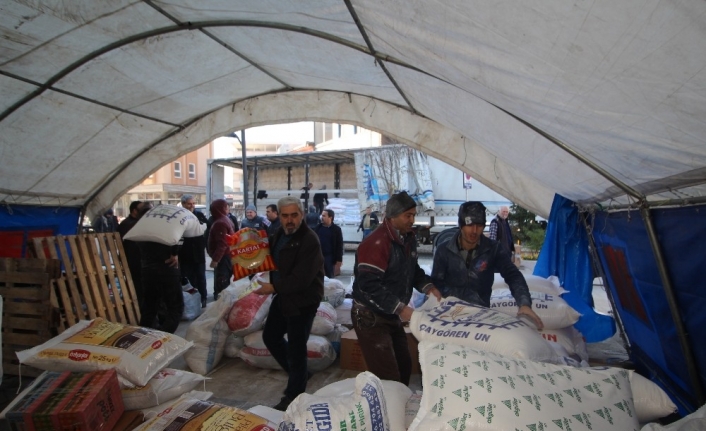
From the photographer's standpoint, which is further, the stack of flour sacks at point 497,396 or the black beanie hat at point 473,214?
the black beanie hat at point 473,214

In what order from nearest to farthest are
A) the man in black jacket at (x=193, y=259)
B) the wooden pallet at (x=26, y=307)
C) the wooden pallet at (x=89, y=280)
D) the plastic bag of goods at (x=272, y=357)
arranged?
the wooden pallet at (x=26, y=307) → the wooden pallet at (x=89, y=280) → the plastic bag of goods at (x=272, y=357) → the man in black jacket at (x=193, y=259)

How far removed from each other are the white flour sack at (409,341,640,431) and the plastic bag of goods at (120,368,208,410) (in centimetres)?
192

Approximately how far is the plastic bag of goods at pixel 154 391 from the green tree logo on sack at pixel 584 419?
249cm

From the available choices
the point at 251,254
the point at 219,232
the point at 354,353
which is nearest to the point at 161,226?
the point at 251,254

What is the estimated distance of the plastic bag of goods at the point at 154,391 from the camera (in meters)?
2.79

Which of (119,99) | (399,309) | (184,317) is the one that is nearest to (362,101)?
(119,99)

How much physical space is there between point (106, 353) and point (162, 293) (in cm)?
161

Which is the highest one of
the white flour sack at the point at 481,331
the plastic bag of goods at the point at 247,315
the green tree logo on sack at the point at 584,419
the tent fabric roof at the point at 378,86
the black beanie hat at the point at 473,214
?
the tent fabric roof at the point at 378,86

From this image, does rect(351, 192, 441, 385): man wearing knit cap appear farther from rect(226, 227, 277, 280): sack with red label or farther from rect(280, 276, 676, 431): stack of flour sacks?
rect(226, 227, 277, 280): sack with red label

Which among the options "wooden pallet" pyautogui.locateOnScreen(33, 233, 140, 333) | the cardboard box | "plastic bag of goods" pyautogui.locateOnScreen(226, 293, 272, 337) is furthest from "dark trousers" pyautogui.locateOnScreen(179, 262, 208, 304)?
the cardboard box

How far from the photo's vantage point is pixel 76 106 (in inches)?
158

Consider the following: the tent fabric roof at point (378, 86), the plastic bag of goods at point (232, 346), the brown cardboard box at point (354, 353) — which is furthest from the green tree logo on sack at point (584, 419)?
the plastic bag of goods at point (232, 346)

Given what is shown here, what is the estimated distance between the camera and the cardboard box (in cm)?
221

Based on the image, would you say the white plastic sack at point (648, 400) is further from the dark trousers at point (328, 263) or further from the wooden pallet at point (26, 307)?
the dark trousers at point (328, 263)
